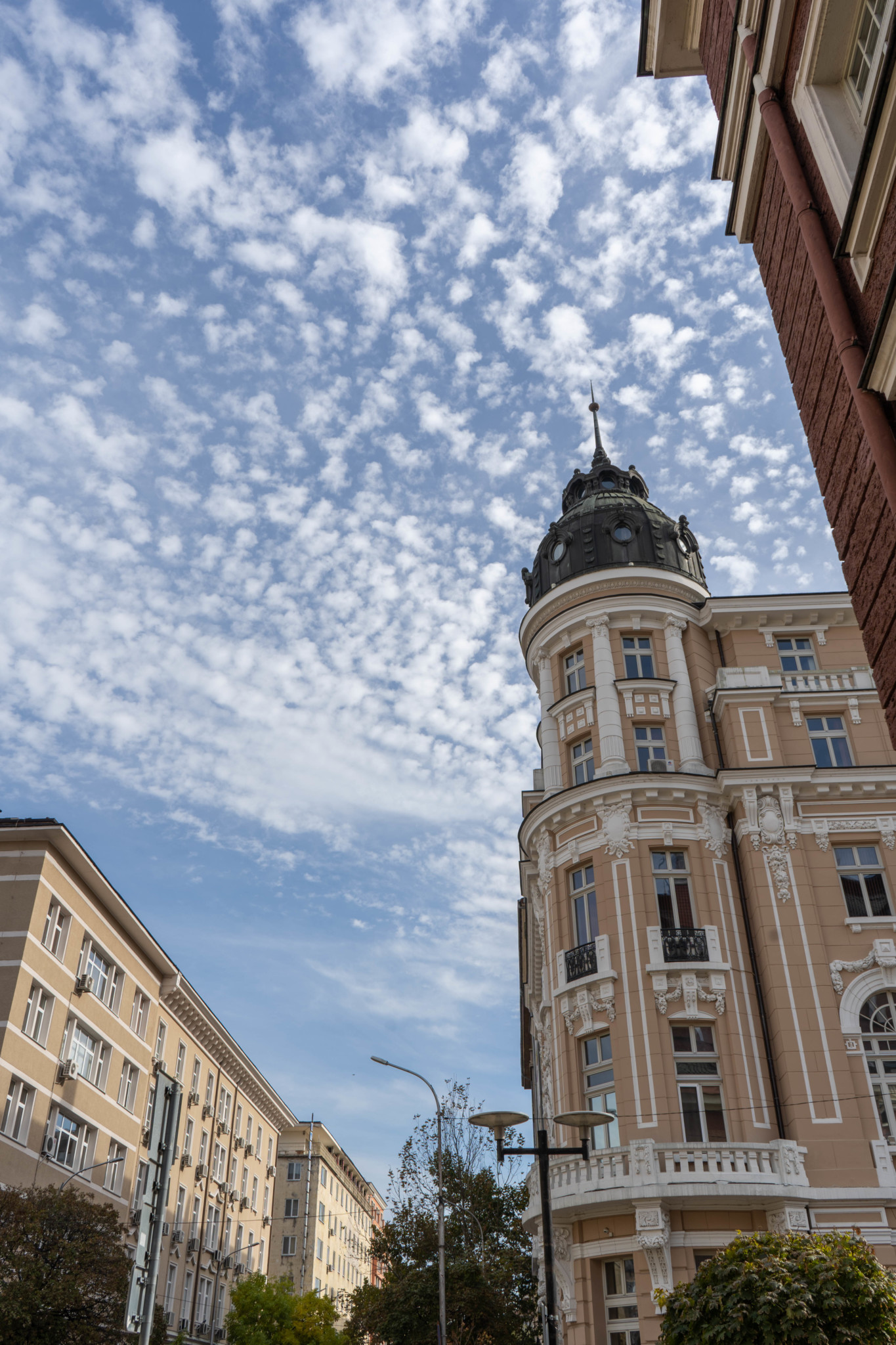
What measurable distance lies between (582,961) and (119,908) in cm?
2130

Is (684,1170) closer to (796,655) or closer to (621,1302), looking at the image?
(621,1302)

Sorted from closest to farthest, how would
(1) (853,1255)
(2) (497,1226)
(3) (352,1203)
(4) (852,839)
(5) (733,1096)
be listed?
(1) (853,1255) < (5) (733,1096) < (4) (852,839) < (2) (497,1226) < (3) (352,1203)

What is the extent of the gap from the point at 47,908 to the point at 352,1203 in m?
88.3

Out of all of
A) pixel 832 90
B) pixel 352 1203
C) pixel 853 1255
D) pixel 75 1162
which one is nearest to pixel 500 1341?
pixel 75 1162

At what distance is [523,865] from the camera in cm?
3578

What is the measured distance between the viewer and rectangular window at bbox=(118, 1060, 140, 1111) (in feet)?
141

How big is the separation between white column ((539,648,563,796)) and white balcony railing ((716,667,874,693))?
5.52m

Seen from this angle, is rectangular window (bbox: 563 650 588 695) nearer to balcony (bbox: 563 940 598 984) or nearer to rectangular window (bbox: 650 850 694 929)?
rectangular window (bbox: 650 850 694 929)

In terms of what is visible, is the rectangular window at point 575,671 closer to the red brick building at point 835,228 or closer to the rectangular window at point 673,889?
the rectangular window at point 673,889

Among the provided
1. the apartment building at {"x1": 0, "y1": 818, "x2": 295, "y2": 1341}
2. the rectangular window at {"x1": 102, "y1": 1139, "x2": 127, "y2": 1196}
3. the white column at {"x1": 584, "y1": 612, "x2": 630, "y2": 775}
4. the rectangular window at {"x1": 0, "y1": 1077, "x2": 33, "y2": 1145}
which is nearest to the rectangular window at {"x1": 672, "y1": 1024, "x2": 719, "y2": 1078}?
the white column at {"x1": 584, "y1": 612, "x2": 630, "y2": 775}

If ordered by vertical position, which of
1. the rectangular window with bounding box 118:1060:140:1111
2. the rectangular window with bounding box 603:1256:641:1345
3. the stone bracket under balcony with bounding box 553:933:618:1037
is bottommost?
the rectangular window with bounding box 603:1256:641:1345

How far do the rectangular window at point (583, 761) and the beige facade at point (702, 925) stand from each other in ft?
0.32

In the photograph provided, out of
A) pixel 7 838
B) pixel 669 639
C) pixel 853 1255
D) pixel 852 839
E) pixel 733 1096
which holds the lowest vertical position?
pixel 853 1255

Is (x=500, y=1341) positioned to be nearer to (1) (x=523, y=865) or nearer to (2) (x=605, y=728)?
(1) (x=523, y=865)
